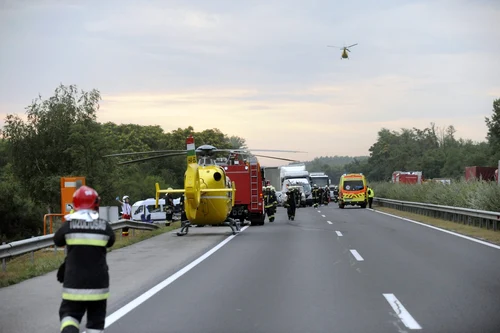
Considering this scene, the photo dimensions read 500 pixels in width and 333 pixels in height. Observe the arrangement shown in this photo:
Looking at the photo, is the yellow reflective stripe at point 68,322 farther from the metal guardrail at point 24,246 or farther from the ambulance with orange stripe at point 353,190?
the ambulance with orange stripe at point 353,190

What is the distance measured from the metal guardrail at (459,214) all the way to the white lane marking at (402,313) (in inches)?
566

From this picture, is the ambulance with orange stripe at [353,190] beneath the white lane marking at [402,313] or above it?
above

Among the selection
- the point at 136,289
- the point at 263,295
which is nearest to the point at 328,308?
Answer: the point at 263,295

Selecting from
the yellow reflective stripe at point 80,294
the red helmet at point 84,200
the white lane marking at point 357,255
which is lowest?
the white lane marking at point 357,255

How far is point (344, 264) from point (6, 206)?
46546 millimetres

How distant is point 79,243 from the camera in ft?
20.4

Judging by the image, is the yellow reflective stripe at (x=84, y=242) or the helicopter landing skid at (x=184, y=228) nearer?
the yellow reflective stripe at (x=84, y=242)

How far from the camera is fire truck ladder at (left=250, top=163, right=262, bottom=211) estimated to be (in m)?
31.2

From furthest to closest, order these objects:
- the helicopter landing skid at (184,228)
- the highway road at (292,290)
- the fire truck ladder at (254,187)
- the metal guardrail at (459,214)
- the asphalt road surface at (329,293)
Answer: the fire truck ladder at (254,187) → the helicopter landing skid at (184,228) → the metal guardrail at (459,214) → the highway road at (292,290) → the asphalt road surface at (329,293)

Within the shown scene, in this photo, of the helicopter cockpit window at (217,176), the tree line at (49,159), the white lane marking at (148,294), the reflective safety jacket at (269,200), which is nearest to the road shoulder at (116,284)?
the white lane marking at (148,294)

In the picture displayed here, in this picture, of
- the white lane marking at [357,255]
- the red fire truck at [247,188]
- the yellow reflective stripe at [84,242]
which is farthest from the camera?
the red fire truck at [247,188]

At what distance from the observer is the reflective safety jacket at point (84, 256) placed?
20.1 feet

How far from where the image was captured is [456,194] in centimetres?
3625

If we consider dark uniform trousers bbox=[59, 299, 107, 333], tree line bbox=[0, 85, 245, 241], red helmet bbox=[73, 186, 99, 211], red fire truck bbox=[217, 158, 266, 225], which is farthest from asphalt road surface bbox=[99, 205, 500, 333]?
tree line bbox=[0, 85, 245, 241]
